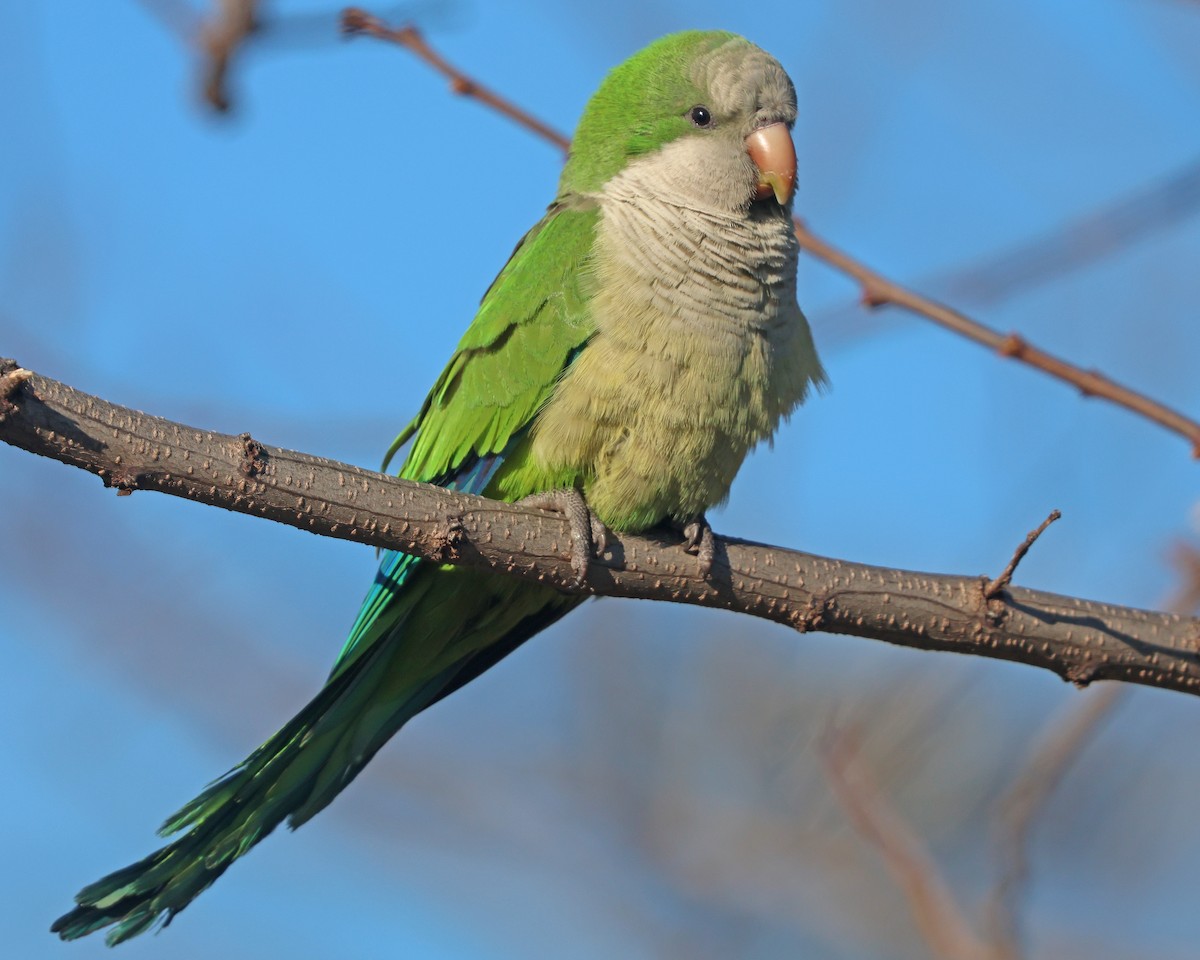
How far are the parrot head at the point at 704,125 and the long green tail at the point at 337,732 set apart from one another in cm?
149

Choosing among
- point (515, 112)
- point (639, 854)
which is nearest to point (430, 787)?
point (639, 854)

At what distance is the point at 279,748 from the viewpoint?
13.4 feet

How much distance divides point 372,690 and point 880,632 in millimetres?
1665

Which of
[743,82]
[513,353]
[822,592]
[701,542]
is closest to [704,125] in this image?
[743,82]

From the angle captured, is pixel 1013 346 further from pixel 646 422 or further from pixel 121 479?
pixel 121 479

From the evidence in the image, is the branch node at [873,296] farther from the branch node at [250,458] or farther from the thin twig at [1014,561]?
the branch node at [250,458]

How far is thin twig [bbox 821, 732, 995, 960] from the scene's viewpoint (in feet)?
9.93

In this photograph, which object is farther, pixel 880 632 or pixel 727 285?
pixel 727 285

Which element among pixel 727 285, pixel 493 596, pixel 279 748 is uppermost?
pixel 727 285

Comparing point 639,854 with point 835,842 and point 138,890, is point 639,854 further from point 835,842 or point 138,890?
point 138,890

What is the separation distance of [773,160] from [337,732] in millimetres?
2392

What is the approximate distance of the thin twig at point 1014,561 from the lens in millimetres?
3250

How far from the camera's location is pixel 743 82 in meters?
4.54

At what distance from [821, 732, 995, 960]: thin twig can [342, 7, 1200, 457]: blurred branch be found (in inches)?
48.1
